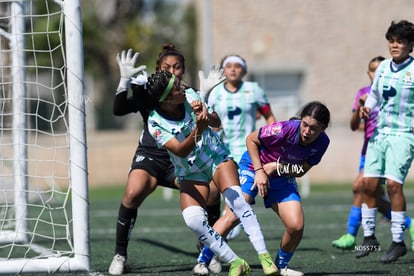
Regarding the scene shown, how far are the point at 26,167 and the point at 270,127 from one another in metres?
3.71

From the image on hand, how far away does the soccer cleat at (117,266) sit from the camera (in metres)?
7.43

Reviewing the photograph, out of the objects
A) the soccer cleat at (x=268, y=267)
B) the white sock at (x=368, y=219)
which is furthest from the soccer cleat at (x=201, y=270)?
the white sock at (x=368, y=219)

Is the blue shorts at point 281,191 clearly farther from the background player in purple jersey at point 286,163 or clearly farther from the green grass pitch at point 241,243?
the green grass pitch at point 241,243

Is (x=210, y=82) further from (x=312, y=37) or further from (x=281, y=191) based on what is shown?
(x=312, y=37)

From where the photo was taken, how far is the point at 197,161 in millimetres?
6785

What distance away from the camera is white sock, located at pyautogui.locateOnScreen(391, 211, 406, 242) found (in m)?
7.82

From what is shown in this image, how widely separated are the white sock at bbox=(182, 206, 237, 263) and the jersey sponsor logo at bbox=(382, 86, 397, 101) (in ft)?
7.62

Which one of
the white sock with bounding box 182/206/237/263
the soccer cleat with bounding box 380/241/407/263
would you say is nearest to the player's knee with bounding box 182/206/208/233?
the white sock with bounding box 182/206/237/263

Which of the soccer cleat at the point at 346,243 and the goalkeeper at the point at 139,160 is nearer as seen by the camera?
the goalkeeper at the point at 139,160

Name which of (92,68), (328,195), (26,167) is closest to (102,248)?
(26,167)

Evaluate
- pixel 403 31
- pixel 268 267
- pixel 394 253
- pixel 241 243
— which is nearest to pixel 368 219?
pixel 394 253

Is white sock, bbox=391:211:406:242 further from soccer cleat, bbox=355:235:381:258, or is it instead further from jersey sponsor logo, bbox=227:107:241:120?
jersey sponsor logo, bbox=227:107:241:120

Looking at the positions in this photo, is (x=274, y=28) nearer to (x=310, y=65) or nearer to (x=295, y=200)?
(x=310, y=65)

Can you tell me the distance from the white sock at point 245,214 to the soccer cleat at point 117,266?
1301 millimetres
